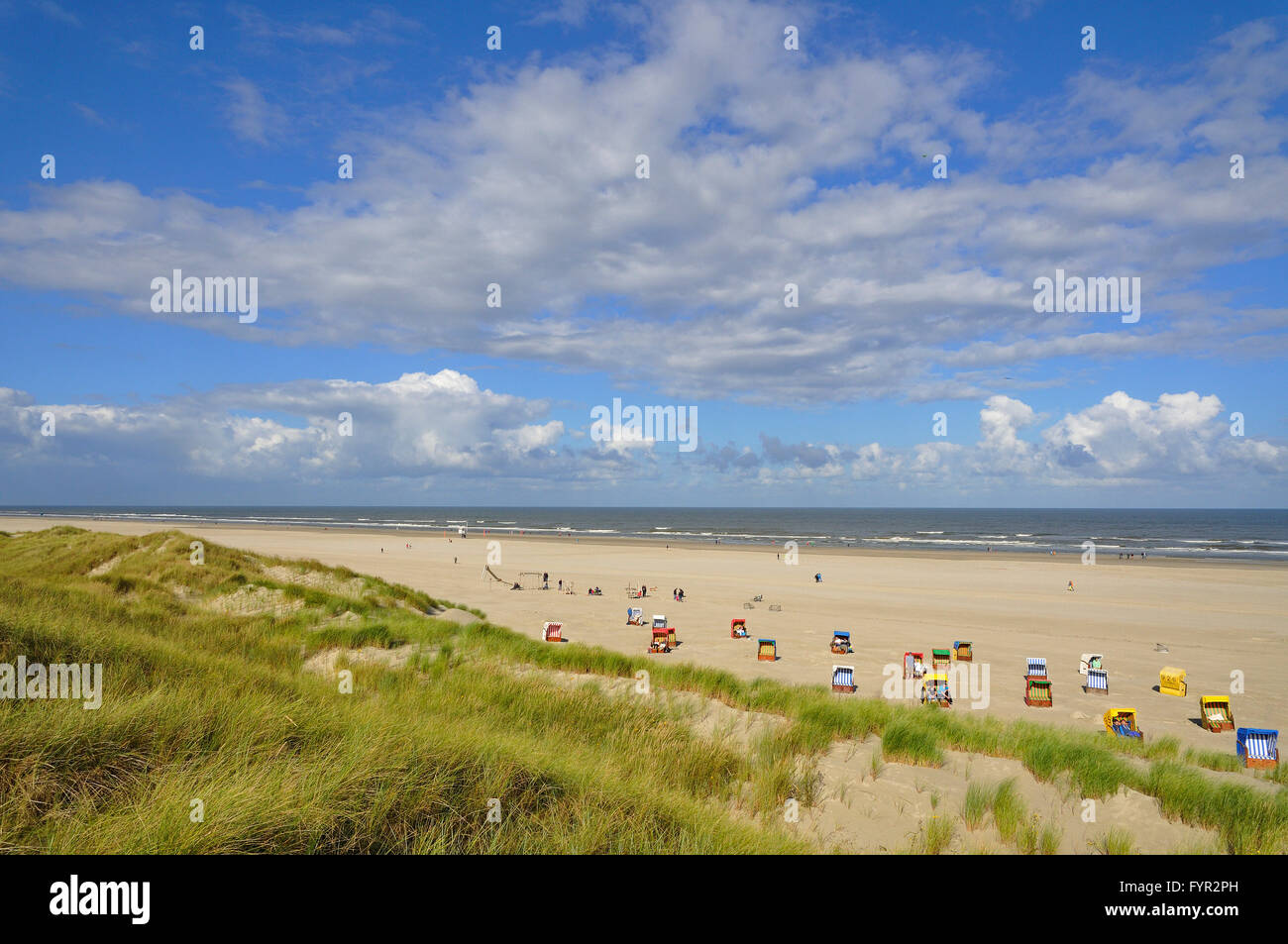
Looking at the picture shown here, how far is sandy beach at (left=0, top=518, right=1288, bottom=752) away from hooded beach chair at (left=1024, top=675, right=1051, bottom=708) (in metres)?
0.27

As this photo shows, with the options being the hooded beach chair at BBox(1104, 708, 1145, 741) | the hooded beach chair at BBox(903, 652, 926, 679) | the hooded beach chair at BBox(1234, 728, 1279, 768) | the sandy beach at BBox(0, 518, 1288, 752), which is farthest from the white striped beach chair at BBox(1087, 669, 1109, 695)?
the hooded beach chair at BBox(1234, 728, 1279, 768)

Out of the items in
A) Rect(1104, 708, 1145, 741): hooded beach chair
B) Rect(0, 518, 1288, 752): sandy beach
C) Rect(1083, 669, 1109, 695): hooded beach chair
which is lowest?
Rect(0, 518, 1288, 752): sandy beach

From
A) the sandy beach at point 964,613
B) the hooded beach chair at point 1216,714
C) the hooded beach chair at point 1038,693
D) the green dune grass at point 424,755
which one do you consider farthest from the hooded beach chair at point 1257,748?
the hooded beach chair at point 1038,693

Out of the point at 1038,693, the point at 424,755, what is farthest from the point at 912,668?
the point at 424,755

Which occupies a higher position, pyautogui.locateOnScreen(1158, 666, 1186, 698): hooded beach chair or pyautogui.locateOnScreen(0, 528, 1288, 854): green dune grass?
pyautogui.locateOnScreen(0, 528, 1288, 854): green dune grass

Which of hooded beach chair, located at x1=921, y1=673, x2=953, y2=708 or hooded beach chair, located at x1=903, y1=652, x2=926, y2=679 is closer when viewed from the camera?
hooded beach chair, located at x1=921, y1=673, x2=953, y2=708

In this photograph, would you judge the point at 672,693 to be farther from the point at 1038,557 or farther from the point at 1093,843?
the point at 1038,557

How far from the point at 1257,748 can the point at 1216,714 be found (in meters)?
2.40

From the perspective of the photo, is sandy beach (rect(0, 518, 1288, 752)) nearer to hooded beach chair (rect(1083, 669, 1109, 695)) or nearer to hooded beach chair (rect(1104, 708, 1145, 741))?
hooded beach chair (rect(1083, 669, 1109, 695))

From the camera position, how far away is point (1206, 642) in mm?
20766

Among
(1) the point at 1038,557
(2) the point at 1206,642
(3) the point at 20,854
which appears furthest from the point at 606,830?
(1) the point at 1038,557

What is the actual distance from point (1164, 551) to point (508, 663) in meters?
67.0

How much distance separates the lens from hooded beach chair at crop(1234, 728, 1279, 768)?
32.3 ft
